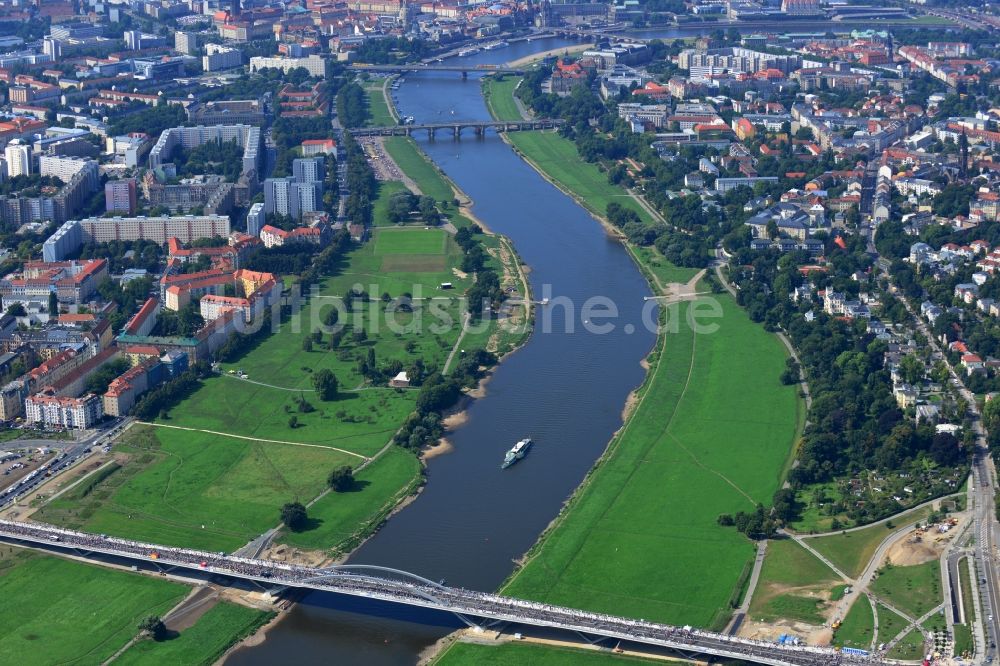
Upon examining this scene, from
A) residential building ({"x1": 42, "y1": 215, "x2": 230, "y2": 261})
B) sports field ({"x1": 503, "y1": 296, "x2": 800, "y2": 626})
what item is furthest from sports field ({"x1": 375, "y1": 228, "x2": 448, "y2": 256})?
sports field ({"x1": 503, "y1": 296, "x2": 800, "y2": 626})

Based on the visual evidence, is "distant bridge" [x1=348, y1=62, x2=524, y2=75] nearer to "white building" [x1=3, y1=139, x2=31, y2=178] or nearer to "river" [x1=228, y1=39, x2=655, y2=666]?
"white building" [x1=3, y1=139, x2=31, y2=178]

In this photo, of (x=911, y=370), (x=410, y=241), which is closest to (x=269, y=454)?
(x=911, y=370)

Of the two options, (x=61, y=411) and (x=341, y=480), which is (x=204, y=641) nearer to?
(x=341, y=480)

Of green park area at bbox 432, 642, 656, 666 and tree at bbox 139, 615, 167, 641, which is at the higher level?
tree at bbox 139, 615, 167, 641

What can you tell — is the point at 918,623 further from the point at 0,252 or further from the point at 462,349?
the point at 0,252

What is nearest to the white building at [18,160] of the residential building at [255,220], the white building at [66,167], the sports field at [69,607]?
the white building at [66,167]

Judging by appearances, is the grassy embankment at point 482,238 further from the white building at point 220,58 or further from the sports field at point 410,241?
the white building at point 220,58
